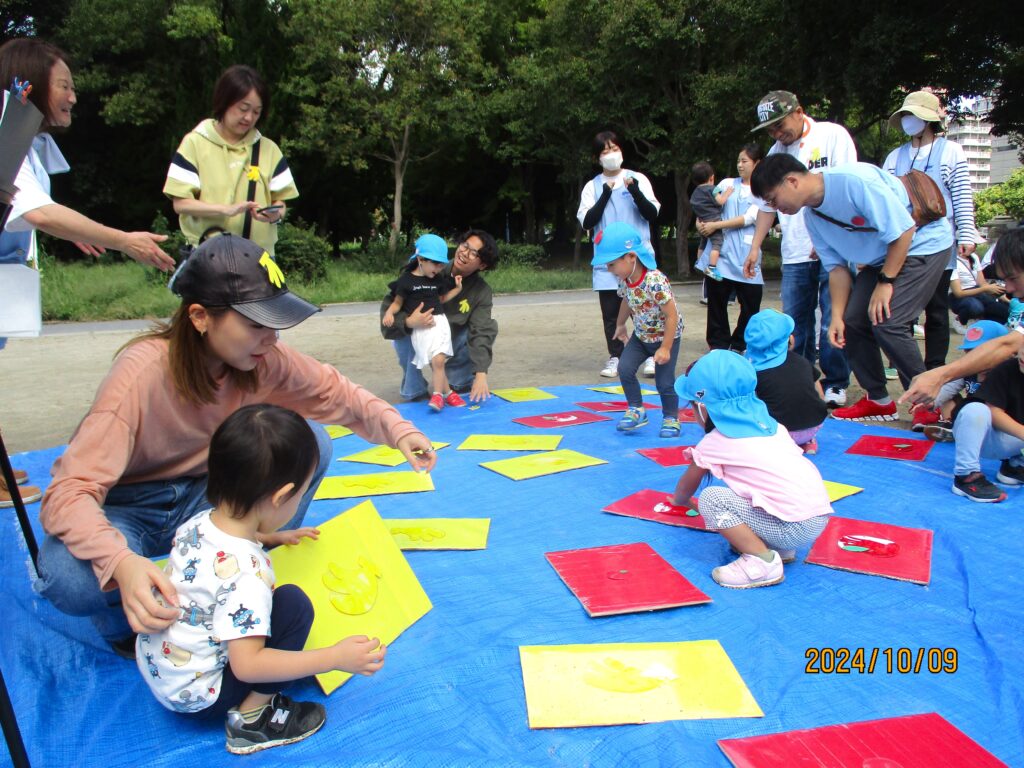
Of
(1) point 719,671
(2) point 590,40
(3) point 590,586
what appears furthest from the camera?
(2) point 590,40

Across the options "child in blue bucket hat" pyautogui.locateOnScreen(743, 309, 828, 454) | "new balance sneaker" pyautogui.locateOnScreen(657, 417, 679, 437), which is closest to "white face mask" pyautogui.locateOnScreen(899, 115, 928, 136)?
"child in blue bucket hat" pyautogui.locateOnScreen(743, 309, 828, 454)

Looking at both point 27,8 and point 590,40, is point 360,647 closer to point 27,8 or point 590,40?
point 590,40

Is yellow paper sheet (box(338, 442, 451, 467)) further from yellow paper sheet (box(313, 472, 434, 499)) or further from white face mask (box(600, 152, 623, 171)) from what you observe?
white face mask (box(600, 152, 623, 171))

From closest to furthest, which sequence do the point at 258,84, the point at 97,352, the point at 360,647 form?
the point at 360,647 < the point at 258,84 < the point at 97,352

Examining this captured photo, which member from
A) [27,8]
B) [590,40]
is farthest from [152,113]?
[590,40]

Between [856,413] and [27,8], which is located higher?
[27,8]

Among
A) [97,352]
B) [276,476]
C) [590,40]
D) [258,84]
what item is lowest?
[97,352]

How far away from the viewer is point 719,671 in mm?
1750

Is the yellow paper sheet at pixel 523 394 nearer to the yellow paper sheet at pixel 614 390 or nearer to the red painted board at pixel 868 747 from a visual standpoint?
the yellow paper sheet at pixel 614 390

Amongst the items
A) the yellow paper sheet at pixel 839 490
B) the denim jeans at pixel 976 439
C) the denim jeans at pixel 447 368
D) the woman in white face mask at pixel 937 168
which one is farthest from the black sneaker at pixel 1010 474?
the denim jeans at pixel 447 368

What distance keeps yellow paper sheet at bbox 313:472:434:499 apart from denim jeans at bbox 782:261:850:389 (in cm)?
270

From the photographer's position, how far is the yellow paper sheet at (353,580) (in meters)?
1.92

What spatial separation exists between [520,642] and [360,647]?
0.57 metres

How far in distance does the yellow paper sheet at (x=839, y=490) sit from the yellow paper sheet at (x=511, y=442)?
1247mm
